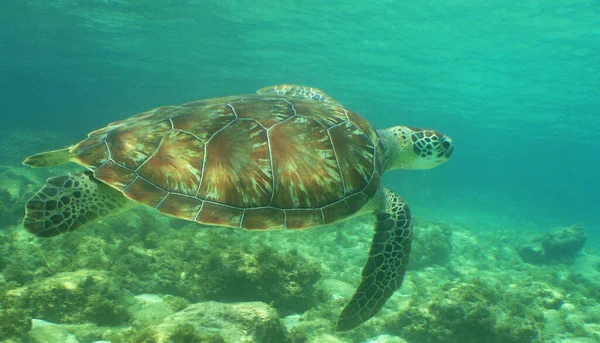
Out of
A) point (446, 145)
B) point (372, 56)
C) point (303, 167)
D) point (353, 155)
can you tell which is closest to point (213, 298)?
point (303, 167)

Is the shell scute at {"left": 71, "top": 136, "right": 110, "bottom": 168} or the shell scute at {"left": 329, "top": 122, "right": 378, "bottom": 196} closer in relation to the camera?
the shell scute at {"left": 71, "top": 136, "right": 110, "bottom": 168}

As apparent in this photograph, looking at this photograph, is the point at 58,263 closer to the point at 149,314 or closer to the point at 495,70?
the point at 149,314

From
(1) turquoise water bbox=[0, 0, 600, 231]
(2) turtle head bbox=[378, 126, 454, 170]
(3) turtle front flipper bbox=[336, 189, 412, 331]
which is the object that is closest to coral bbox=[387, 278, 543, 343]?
(3) turtle front flipper bbox=[336, 189, 412, 331]

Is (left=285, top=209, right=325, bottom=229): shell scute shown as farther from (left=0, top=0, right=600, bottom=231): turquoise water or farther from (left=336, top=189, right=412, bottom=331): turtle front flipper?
(left=0, top=0, right=600, bottom=231): turquoise water

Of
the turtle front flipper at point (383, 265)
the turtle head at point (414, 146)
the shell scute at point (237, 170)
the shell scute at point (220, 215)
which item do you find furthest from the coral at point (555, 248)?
the shell scute at point (220, 215)

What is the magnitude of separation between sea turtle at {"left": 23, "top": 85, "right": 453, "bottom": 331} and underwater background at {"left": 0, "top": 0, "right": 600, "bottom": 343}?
124 centimetres

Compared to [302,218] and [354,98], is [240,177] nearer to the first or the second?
[302,218]

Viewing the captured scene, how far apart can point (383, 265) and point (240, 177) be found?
2.17 m

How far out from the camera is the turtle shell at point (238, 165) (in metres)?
3.47

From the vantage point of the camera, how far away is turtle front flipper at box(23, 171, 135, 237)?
3273 mm

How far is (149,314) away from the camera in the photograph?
452cm

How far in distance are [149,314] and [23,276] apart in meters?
2.11

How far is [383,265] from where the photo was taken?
419 cm

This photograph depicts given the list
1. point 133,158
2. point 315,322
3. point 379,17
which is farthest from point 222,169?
point 379,17
